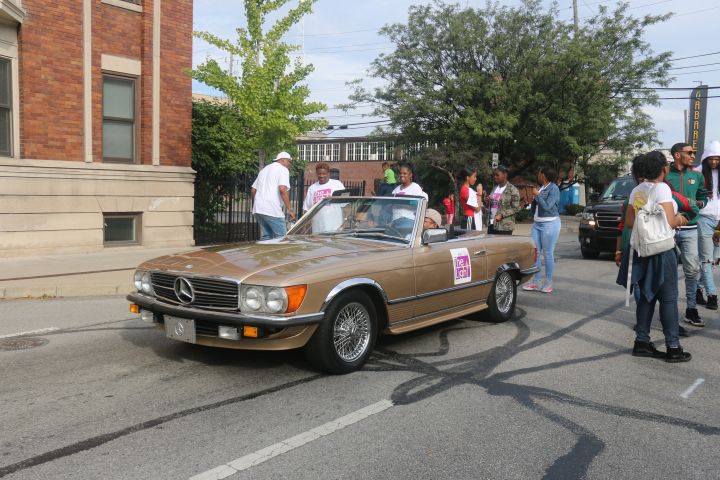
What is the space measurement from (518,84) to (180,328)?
23672 millimetres

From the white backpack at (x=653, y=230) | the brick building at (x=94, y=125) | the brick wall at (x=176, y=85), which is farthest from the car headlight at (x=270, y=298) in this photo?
the brick wall at (x=176, y=85)

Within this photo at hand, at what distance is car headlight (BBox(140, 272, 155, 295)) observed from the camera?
17.1 ft

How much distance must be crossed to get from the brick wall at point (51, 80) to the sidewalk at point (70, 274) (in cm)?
213

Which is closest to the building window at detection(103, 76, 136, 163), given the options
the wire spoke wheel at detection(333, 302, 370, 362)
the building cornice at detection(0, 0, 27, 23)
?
the building cornice at detection(0, 0, 27, 23)

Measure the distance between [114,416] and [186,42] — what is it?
40.6 feet

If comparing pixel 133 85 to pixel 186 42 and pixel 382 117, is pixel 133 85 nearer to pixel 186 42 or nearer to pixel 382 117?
pixel 186 42

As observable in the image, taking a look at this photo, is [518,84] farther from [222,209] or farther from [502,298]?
[502,298]

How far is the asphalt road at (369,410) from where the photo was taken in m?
3.46

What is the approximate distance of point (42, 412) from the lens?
4164 millimetres

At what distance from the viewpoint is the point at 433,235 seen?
229 inches

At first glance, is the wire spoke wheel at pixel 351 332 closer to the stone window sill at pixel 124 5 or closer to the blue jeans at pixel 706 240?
the blue jeans at pixel 706 240

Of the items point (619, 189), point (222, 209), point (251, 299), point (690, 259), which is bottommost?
point (251, 299)

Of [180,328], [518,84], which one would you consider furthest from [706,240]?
[518,84]

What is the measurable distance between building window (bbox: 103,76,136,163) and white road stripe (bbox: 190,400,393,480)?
36.9 ft
